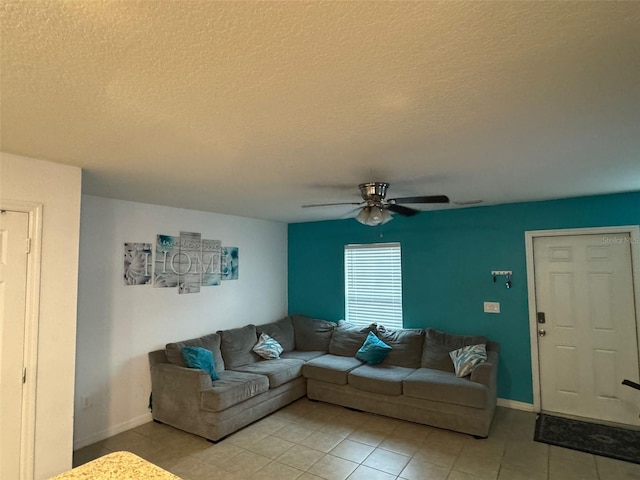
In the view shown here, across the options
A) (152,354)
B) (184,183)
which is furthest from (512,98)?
(152,354)

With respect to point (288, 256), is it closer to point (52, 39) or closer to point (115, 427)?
point (115, 427)

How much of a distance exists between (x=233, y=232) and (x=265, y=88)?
3.82 metres

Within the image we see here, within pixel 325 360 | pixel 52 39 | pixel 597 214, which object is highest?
pixel 52 39

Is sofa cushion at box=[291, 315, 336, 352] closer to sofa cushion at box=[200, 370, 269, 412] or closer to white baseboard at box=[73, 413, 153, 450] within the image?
sofa cushion at box=[200, 370, 269, 412]

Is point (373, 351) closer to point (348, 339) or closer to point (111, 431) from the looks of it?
point (348, 339)

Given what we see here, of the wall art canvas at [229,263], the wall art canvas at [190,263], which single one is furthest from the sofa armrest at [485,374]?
the wall art canvas at [190,263]

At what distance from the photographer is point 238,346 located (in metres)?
4.53

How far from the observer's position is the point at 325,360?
4.59 metres

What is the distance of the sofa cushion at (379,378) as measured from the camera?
12.7 ft

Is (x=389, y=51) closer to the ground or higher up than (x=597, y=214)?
higher up

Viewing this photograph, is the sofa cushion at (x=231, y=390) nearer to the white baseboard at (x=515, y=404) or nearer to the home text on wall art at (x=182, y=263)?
the home text on wall art at (x=182, y=263)

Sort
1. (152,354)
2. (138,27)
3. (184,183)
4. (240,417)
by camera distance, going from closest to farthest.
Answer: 1. (138,27)
2. (184,183)
3. (240,417)
4. (152,354)

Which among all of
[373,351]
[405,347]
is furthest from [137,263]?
[405,347]

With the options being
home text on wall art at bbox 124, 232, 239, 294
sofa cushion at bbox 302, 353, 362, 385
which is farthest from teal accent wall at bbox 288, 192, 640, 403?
home text on wall art at bbox 124, 232, 239, 294
